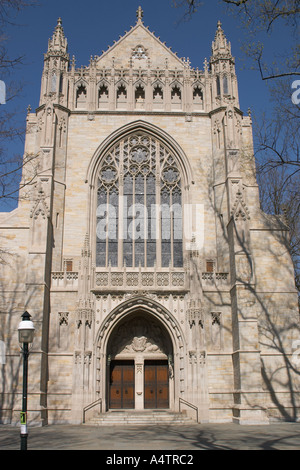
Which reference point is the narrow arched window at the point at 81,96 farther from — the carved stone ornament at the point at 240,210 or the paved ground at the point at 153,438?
the paved ground at the point at 153,438

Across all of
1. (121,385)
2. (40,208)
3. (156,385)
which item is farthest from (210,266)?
(40,208)

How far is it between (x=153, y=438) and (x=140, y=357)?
7.89 m

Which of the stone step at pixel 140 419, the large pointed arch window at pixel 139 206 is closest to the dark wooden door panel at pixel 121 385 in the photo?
the stone step at pixel 140 419

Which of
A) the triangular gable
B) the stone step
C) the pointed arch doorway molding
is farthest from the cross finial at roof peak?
the stone step

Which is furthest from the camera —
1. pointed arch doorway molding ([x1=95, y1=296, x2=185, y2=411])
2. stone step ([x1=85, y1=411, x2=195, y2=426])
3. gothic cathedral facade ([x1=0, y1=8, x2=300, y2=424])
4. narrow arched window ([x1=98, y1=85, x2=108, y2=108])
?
narrow arched window ([x1=98, y1=85, x2=108, y2=108])

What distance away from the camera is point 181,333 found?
20562 millimetres

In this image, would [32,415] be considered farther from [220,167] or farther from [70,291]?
[220,167]

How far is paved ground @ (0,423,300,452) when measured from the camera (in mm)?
11789

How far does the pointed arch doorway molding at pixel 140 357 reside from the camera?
20.5 meters

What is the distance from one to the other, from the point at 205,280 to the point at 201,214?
140 inches

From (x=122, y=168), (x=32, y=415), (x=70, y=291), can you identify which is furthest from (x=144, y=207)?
(x=32, y=415)

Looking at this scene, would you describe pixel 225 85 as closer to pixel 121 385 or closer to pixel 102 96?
pixel 102 96

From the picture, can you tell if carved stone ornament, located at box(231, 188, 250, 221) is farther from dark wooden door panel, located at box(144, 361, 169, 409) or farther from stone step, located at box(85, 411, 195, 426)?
stone step, located at box(85, 411, 195, 426)

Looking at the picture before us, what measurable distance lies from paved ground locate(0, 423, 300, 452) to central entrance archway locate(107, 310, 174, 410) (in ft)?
11.5
